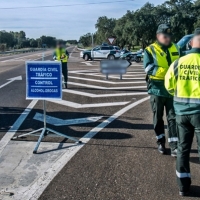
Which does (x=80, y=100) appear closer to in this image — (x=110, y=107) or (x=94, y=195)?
(x=110, y=107)

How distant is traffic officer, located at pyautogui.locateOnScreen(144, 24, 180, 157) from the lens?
197 inches

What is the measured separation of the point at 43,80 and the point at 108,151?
6.07 feet

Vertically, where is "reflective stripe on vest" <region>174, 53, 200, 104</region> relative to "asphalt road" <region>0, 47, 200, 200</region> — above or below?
above

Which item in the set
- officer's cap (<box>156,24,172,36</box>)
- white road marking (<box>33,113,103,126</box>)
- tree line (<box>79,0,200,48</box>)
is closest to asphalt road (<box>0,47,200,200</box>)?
white road marking (<box>33,113,103,126</box>)

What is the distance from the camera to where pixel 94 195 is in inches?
158

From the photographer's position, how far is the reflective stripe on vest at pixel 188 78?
3785 millimetres

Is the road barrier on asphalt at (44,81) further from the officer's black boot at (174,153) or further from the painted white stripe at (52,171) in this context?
the officer's black boot at (174,153)

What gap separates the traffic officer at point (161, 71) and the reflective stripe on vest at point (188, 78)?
114 centimetres

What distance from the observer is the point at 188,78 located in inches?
151

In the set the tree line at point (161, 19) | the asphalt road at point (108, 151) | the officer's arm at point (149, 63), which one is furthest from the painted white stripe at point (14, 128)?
the tree line at point (161, 19)

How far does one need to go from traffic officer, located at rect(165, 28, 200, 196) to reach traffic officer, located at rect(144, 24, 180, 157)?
100 cm

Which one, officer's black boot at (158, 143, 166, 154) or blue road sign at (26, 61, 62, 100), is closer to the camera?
officer's black boot at (158, 143, 166, 154)

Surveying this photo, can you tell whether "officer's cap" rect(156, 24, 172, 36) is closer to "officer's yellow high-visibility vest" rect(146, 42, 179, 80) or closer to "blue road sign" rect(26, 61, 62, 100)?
"officer's yellow high-visibility vest" rect(146, 42, 179, 80)

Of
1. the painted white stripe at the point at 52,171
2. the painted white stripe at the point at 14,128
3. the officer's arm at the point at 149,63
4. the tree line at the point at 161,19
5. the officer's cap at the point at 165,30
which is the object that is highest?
the tree line at the point at 161,19
